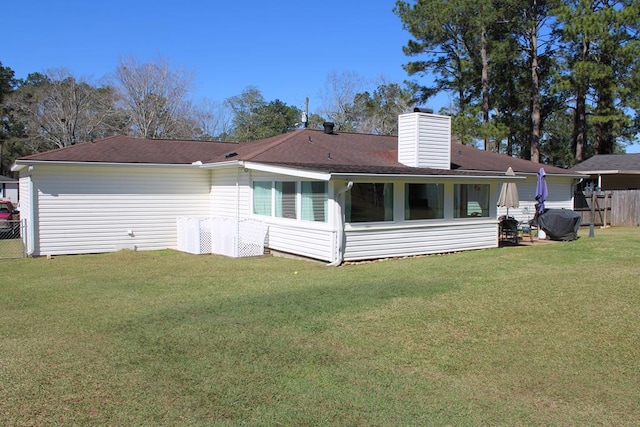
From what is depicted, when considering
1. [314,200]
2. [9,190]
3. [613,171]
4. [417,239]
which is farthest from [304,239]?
[9,190]

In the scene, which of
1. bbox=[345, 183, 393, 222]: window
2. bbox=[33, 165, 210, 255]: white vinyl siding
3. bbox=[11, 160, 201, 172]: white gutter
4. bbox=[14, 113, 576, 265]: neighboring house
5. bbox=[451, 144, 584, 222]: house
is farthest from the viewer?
bbox=[451, 144, 584, 222]: house

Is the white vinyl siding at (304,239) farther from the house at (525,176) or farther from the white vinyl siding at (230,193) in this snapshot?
the house at (525,176)

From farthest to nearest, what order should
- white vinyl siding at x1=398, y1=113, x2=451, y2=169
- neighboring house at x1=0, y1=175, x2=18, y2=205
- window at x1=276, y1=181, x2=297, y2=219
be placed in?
neighboring house at x1=0, y1=175, x2=18, y2=205, white vinyl siding at x1=398, y1=113, x2=451, y2=169, window at x1=276, y1=181, x2=297, y2=219

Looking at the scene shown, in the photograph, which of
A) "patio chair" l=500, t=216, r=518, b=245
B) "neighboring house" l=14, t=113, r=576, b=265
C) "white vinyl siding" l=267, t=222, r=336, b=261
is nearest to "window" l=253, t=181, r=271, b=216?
"neighboring house" l=14, t=113, r=576, b=265

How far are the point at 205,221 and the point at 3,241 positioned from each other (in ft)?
28.4

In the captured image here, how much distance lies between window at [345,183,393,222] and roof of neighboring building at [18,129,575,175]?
1.39ft

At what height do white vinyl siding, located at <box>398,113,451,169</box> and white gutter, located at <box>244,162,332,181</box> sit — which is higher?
white vinyl siding, located at <box>398,113,451,169</box>

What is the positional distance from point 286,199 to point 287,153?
220 cm

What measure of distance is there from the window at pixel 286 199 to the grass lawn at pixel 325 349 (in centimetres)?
305

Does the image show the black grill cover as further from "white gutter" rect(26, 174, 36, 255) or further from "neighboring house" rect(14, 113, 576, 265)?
"white gutter" rect(26, 174, 36, 255)

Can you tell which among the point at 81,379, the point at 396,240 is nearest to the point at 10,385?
the point at 81,379

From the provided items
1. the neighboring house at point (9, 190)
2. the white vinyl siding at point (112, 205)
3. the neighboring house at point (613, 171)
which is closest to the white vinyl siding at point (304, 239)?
the white vinyl siding at point (112, 205)

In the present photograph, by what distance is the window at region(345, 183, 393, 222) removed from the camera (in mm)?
12422

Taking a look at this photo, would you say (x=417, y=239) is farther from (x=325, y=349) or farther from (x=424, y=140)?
(x=325, y=349)
